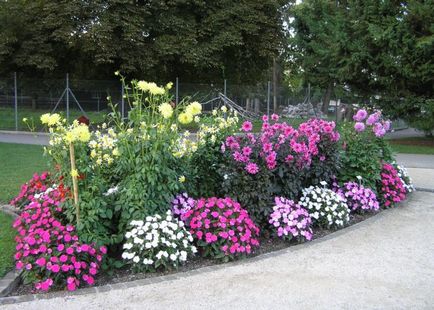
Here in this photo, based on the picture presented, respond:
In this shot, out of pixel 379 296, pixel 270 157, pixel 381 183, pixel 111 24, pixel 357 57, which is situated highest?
pixel 111 24

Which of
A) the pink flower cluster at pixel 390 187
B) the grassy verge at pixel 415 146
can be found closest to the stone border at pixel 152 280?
the pink flower cluster at pixel 390 187

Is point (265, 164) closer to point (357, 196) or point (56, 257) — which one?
point (357, 196)

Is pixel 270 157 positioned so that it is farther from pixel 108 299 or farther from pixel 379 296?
pixel 108 299

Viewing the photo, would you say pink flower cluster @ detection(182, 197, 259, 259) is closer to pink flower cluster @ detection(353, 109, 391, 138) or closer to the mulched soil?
the mulched soil

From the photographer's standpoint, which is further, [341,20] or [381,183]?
[341,20]

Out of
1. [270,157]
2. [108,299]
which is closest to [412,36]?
[270,157]

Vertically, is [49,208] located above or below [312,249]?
above

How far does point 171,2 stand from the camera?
22.1 metres

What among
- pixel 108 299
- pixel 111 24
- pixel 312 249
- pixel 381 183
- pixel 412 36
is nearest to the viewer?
pixel 108 299

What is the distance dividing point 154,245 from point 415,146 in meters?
16.1

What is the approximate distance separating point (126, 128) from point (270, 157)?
1.68 metres

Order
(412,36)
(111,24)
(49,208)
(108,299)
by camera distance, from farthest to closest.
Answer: (111,24) → (412,36) → (49,208) → (108,299)

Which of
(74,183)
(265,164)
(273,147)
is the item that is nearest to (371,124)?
(273,147)

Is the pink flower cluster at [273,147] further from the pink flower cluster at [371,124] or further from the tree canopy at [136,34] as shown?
the tree canopy at [136,34]
